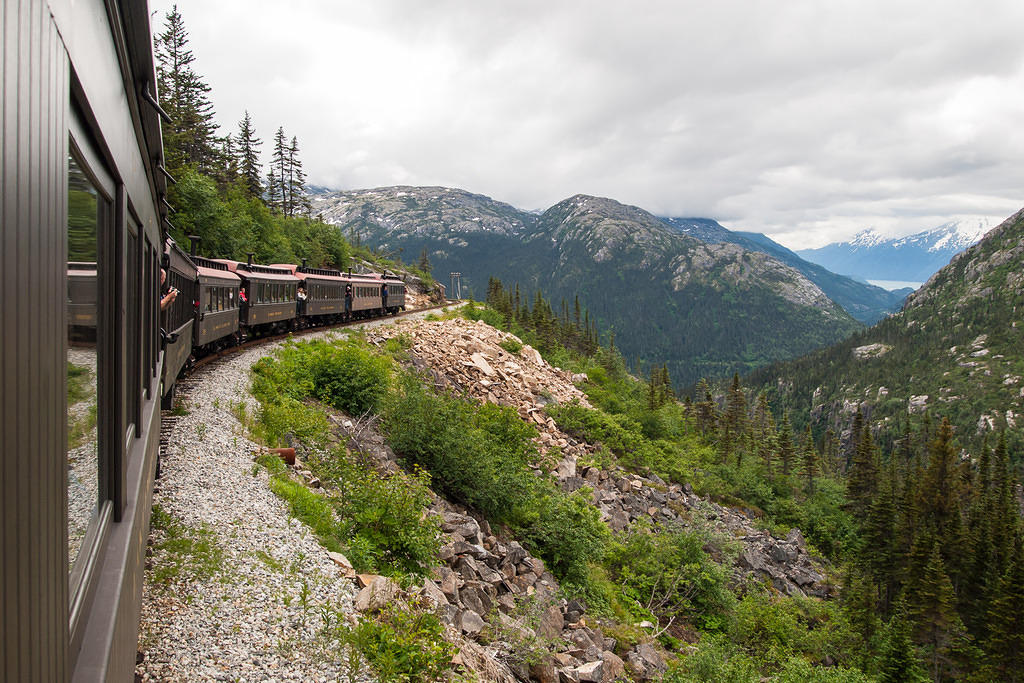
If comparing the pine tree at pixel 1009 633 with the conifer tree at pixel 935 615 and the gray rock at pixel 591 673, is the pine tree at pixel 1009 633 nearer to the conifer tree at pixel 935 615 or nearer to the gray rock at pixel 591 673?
the conifer tree at pixel 935 615

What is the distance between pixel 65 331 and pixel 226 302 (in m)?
18.7

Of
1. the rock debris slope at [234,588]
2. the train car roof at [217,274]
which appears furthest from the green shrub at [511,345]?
the rock debris slope at [234,588]

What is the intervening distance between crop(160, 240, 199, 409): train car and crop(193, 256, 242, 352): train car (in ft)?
1.49

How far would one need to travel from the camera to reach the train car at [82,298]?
195cm

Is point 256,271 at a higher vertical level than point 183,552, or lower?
higher

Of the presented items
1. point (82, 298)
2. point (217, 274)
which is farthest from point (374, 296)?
point (82, 298)

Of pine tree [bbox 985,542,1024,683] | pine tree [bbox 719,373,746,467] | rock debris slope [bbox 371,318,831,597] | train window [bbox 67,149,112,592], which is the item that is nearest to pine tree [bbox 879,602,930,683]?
rock debris slope [bbox 371,318,831,597]

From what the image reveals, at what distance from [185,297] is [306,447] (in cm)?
453

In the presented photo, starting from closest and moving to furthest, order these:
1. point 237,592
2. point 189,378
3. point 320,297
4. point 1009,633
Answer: point 237,592 < point 189,378 < point 320,297 < point 1009,633

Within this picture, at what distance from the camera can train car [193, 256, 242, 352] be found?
1529cm

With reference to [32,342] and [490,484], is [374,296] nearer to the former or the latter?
[490,484]

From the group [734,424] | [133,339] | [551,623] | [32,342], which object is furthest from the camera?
[734,424]

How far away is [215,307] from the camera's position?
17094 millimetres

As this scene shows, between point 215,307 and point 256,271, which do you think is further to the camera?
point 256,271
